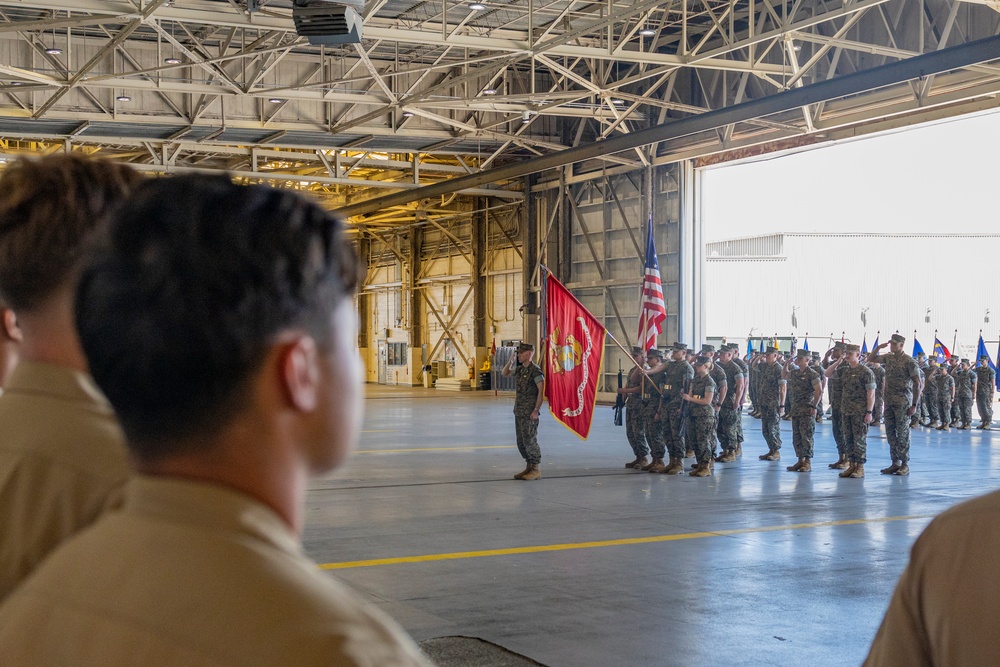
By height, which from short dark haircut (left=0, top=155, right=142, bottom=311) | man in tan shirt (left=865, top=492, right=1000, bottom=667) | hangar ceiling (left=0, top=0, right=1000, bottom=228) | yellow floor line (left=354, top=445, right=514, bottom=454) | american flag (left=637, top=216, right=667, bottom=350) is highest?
hangar ceiling (left=0, top=0, right=1000, bottom=228)

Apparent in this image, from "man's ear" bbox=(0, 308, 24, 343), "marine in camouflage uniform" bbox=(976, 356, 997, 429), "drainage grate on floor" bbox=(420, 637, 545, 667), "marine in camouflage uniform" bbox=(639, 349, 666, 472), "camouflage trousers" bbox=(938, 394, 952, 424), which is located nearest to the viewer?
"man's ear" bbox=(0, 308, 24, 343)

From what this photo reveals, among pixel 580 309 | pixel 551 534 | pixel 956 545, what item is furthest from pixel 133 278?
pixel 580 309

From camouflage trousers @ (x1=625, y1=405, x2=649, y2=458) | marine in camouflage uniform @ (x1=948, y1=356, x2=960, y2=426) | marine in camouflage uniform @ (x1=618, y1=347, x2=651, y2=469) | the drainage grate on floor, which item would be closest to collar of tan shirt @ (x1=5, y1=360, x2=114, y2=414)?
the drainage grate on floor

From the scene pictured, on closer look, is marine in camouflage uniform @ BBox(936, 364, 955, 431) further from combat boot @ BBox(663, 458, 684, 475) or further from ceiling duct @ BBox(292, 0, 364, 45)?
ceiling duct @ BBox(292, 0, 364, 45)

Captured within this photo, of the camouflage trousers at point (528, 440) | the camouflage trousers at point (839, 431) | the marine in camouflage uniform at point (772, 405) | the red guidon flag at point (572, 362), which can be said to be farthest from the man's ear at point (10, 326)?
the marine in camouflage uniform at point (772, 405)

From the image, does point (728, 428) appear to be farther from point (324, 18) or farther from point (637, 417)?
point (324, 18)

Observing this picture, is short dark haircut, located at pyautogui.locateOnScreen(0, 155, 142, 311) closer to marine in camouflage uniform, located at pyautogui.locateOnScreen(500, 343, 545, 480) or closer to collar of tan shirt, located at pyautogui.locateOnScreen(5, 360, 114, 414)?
collar of tan shirt, located at pyautogui.locateOnScreen(5, 360, 114, 414)

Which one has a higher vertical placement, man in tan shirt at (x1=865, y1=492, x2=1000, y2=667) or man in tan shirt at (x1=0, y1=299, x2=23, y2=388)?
man in tan shirt at (x1=0, y1=299, x2=23, y2=388)

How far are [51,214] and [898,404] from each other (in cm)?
1467

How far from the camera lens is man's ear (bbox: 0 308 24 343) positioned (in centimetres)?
203

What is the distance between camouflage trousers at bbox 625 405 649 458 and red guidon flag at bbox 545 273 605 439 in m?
1.17

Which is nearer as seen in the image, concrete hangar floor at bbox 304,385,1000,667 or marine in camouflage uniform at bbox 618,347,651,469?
concrete hangar floor at bbox 304,385,1000,667

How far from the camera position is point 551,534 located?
372 inches

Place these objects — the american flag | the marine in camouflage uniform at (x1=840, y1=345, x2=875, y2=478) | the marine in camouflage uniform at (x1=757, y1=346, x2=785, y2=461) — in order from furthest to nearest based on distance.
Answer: the american flag
the marine in camouflage uniform at (x1=757, y1=346, x2=785, y2=461)
the marine in camouflage uniform at (x1=840, y1=345, x2=875, y2=478)
